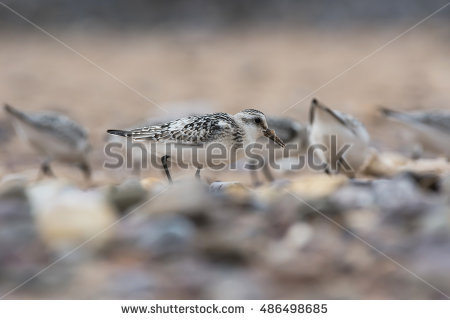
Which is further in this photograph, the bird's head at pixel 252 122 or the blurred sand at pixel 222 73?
the blurred sand at pixel 222 73

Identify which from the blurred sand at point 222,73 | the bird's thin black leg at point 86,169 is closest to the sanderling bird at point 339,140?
the blurred sand at point 222,73

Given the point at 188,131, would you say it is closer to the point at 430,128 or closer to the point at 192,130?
the point at 192,130

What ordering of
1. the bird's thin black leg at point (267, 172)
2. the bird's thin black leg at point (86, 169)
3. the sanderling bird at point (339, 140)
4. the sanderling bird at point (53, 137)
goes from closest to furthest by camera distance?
the sanderling bird at point (339, 140) → the bird's thin black leg at point (267, 172) → the sanderling bird at point (53, 137) → the bird's thin black leg at point (86, 169)

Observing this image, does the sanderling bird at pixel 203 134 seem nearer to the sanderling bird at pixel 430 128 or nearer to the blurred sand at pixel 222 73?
the sanderling bird at pixel 430 128

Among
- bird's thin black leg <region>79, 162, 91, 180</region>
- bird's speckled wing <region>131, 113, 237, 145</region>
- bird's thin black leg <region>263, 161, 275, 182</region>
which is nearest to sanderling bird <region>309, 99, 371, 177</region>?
bird's thin black leg <region>263, 161, 275, 182</region>

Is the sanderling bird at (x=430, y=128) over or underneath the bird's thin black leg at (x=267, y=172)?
over
